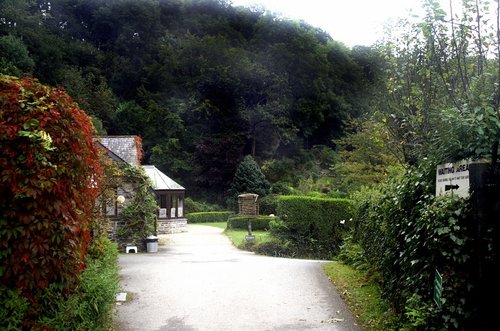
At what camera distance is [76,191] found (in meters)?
5.20

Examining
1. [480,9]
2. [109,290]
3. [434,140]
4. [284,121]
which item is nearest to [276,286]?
[109,290]

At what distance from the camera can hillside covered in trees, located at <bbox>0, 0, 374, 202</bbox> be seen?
46969 millimetres

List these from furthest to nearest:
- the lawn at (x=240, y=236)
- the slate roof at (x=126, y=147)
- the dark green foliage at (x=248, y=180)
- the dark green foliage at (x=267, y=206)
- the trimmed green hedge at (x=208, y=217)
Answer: the dark green foliage at (x=248, y=180) → the trimmed green hedge at (x=208, y=217) → the dark green foliage at (x=267, y=206) → the lawn at (x=240, y=236) → the slate roof at (x=126, y=147)

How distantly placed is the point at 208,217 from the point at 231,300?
108 feet

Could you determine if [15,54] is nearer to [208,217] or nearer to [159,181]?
[159,181]

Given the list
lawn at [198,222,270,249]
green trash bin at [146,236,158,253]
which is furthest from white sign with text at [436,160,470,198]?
lawn at [198,222,270,249]

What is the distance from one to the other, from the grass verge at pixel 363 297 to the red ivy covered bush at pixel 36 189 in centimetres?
398

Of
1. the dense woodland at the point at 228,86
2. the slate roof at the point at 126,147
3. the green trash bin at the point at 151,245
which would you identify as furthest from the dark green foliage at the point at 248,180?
the green trash bin at the point at 151,245

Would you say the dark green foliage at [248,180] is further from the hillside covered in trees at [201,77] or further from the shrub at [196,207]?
the hillside covered in trees at [201,77]

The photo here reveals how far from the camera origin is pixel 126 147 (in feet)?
74.3

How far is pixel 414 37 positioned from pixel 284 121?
39314 mm

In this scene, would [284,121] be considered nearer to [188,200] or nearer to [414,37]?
[188,200]

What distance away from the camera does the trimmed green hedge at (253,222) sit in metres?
31.9

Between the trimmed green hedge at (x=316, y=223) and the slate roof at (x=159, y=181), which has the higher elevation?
the slate roof at (x=159, y=181)
